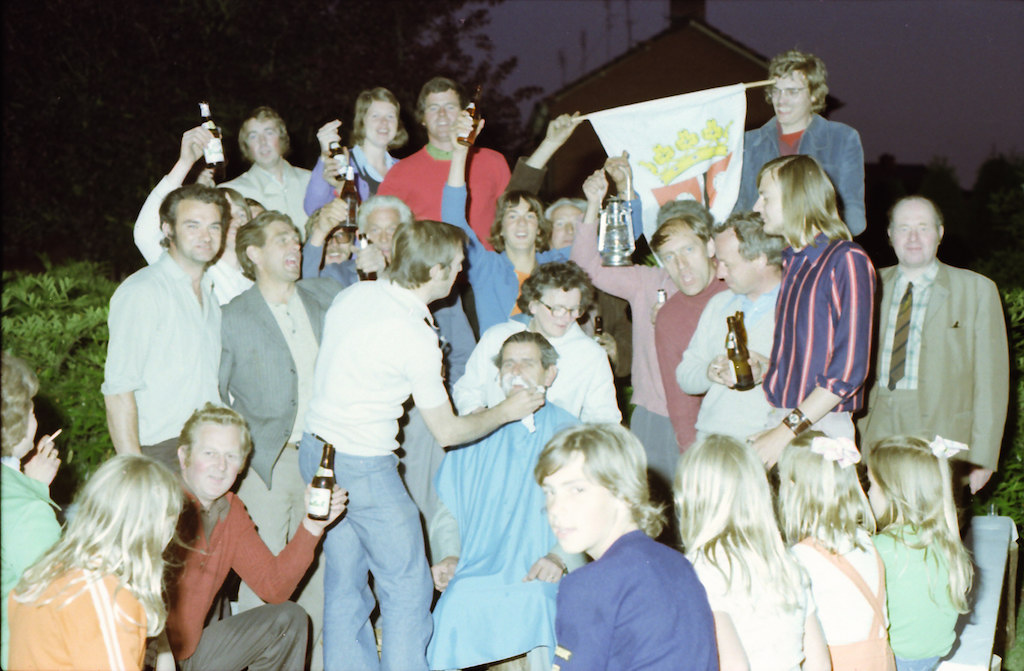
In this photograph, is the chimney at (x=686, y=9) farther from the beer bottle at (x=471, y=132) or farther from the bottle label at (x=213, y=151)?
the bottle label at (x=213, y=151)

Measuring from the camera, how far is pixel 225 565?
171 inches

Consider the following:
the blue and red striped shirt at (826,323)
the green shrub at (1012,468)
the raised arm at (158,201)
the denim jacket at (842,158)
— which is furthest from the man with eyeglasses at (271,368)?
the green shrub at (1012,468)

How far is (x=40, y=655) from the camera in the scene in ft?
9.93

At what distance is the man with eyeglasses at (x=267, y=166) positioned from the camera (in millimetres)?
6824

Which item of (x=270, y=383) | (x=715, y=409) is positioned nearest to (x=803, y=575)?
(x=715, y=409)

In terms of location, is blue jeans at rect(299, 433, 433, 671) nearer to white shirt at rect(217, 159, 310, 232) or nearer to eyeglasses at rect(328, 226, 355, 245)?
eyeglasses at rect(328, 226, 355, 245)

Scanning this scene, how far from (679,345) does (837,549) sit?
6.22ft

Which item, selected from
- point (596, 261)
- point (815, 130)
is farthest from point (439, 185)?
point (815, 130)

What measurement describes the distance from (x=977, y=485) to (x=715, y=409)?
6.69 ft

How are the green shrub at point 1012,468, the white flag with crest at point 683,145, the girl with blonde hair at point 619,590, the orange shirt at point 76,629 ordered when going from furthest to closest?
the green shrub at point 1012,468 < the white flag with crest at point 683,145 < the orange shirt at point 76,629 < the girl with blonde hair at point 619,590

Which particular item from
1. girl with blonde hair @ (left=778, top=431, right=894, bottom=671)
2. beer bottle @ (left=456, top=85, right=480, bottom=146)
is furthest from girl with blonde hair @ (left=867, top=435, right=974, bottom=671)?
beer bottle @ (left=456, top=85, right=480, bottom=146)

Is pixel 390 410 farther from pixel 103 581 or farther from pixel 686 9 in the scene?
pixel 686 9

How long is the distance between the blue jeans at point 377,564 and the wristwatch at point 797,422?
5.77 ft

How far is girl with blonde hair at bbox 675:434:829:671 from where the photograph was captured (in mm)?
3332
